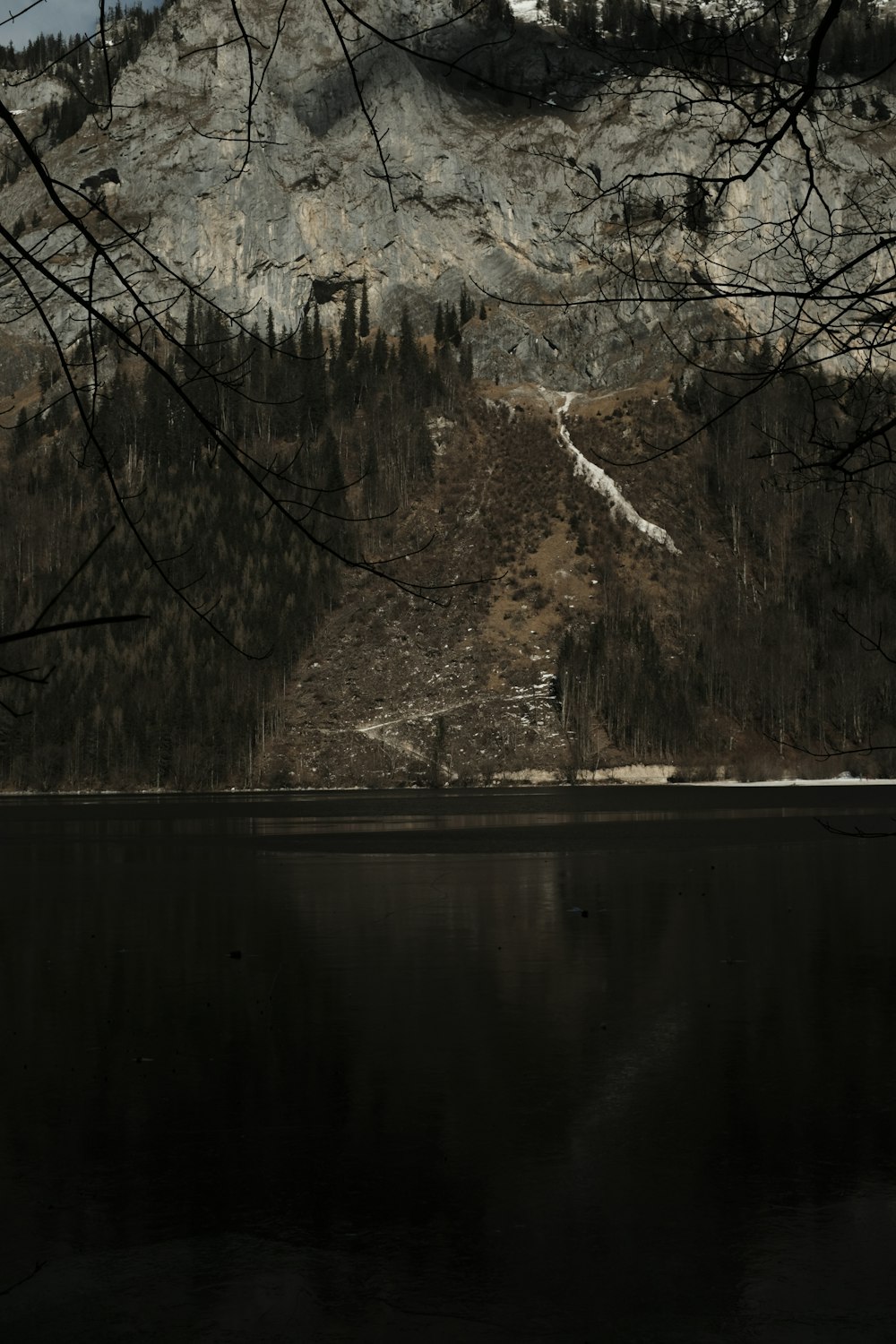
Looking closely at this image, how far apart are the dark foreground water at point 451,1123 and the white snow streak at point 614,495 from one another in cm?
14158

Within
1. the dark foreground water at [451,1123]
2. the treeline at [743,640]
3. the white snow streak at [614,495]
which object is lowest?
the dark foreground water at [451,1123]

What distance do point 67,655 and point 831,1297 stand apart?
15928 centimetres

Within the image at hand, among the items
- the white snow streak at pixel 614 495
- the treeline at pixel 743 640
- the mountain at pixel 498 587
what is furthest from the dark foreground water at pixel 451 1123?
the white snow streak at pixel 614 495

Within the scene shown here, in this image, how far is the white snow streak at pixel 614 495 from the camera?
6560 inches

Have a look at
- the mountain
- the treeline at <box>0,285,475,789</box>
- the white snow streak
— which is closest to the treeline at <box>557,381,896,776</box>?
the mountain

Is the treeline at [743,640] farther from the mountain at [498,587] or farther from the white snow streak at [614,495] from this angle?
the white snow streak at [614,495]

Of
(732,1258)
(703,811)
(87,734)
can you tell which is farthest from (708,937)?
(87,734)

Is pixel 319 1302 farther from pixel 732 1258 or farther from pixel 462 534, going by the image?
pixel 462 534

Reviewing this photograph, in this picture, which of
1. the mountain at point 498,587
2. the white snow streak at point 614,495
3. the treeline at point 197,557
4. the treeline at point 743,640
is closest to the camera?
the mountain at point 498,587

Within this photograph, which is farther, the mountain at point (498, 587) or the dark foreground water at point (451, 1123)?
the mountain at point (498, 587)

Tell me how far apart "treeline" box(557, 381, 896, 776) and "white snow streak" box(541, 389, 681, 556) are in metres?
2.79

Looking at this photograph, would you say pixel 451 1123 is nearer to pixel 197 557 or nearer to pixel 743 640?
pixel 743 640

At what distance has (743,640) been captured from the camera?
157750 mm

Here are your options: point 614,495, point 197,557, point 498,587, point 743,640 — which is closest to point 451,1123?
point 498,587
